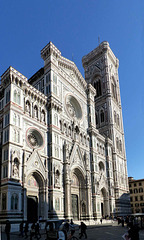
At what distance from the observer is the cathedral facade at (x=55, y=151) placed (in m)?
25.8

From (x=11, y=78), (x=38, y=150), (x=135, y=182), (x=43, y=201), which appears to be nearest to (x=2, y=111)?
(x=11, y=78)

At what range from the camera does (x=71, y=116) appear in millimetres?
39438

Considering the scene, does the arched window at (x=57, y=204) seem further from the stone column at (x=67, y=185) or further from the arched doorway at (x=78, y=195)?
the arched doorway at (x=78, y=195)

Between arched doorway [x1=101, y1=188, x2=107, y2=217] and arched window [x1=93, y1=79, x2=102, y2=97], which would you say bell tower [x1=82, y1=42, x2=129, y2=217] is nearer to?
arched window [x1=93, y1=79, x2=102, y2=97]

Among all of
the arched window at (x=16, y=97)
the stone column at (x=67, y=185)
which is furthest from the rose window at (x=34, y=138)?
the stone column at (x=67, y=185)

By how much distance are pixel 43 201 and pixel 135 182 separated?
215 feet

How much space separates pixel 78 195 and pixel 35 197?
1048cm

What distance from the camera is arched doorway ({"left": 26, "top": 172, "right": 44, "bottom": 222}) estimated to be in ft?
89.0

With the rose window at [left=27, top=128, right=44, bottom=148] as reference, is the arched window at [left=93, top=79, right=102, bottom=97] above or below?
above

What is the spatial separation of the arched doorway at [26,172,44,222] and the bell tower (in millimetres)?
23448

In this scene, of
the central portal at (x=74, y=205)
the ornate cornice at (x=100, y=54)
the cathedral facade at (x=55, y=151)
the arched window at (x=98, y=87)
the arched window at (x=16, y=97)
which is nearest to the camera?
the cathedral facade at (x=55, y=151)

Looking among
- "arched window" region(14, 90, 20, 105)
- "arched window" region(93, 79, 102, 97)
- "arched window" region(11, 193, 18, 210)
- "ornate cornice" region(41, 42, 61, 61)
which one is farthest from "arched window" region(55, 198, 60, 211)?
"arched window" region(93, 79, 102, 97)

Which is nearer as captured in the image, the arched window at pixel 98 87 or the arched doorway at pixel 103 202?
the arched doorway at pixel 103 202

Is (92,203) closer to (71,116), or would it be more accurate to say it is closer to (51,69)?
(71,116)
